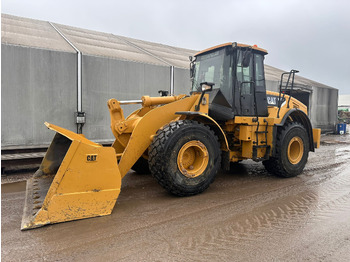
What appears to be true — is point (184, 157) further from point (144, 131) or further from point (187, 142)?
point (144, 131)

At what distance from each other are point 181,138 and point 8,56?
18.4 ft

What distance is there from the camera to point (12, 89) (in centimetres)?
697

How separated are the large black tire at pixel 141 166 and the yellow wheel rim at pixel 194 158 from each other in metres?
1.55

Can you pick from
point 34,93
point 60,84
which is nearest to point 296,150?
point 60,84

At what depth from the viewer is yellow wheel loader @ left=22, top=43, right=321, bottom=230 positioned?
3.29 metres

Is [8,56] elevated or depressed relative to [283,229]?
elevated

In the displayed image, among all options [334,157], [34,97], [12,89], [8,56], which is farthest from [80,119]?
[334,157]

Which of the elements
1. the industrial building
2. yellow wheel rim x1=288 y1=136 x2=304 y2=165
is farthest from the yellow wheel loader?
the industrial building

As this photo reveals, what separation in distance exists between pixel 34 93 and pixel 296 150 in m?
6.78

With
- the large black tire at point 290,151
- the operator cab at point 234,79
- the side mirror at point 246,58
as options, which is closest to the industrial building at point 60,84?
the operator cab at point 234,79

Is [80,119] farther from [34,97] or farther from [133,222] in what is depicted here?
[133,222]

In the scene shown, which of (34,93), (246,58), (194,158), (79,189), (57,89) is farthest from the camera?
(57,89)

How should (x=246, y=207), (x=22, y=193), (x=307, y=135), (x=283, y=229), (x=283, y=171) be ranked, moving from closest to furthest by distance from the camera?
(x=283, y=229) < (x=246, y=207) < (x=22, y=193) < (x=283, y=171) < (x=307, y=135)

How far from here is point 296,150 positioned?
5988 mm
